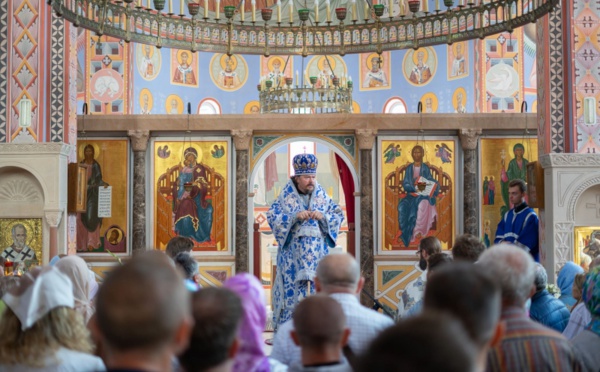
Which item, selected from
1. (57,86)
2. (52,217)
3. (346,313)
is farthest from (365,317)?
(57,86)

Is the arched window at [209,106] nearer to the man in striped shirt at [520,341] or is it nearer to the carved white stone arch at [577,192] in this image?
the carved white stone arch at [577,192]

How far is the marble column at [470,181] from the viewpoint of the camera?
15070mm

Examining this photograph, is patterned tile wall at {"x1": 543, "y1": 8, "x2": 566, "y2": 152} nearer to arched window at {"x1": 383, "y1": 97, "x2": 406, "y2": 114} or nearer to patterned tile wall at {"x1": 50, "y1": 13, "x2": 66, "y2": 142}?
patterned tile wall at {"x1": 50, "y1": 13, "x2": 66, "y2": 142}

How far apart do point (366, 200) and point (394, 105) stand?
320 inches

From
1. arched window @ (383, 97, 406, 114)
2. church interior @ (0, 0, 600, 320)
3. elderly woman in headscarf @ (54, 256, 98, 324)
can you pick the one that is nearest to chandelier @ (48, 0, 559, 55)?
church interior @ (0, 0, 600, 320)

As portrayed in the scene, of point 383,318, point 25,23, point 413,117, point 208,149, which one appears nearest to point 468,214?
point 413,117

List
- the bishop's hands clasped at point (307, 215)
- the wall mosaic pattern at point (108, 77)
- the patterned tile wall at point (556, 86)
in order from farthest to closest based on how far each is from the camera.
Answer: the wall mosaic pattern at point (108, 77) < the patterned tile wall at point (556, 86) < the bishop's hands clasped at point (307, 215)

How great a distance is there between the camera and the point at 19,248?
12.0 metres

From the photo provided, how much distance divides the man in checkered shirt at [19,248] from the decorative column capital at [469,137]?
24.1ft

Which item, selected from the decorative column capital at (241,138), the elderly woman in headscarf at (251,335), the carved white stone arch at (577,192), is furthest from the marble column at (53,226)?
the elderly woman in headscarf at (251,335)

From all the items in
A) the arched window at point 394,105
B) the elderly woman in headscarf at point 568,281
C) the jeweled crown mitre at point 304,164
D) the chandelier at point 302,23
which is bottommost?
the elderly woman in headscarf at point 568,281

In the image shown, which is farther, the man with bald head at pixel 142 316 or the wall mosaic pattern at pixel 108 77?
the wall mosaic pattern at pixel 108 77

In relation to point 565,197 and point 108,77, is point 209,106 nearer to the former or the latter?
point 108,77

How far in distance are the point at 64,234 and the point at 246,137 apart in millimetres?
4050
